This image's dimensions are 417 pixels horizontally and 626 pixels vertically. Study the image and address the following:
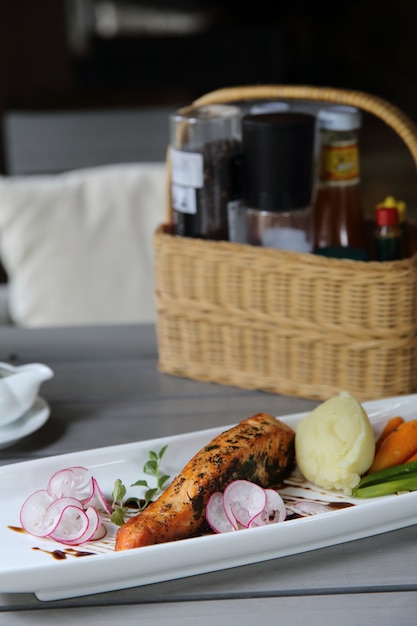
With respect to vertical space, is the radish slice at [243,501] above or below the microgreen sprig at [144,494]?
above

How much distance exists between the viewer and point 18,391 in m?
1.09

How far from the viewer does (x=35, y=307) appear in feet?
6.41

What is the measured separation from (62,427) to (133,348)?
278mm

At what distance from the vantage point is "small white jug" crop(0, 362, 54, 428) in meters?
1.06

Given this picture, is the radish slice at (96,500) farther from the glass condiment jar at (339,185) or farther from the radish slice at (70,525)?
the glass condiment jar at (339,185)

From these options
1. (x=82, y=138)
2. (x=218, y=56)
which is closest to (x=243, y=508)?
(x=82, y=138)

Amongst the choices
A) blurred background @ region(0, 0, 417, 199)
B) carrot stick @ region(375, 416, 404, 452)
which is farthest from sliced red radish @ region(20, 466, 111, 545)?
blurred background @ region(0, 0, 417, 199)

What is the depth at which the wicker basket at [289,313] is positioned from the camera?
111 cm

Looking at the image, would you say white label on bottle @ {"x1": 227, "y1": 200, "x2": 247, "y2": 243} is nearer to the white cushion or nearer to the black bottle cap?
the black bottle cap

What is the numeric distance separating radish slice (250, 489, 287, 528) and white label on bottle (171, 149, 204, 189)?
0.47m

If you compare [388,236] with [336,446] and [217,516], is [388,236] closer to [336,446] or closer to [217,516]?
[336,446]

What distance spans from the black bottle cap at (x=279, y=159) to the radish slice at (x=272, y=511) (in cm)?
46

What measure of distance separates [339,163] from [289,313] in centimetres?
22

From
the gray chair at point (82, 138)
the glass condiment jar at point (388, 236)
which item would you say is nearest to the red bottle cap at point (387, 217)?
the glass condiment jar at point (388, 236)
